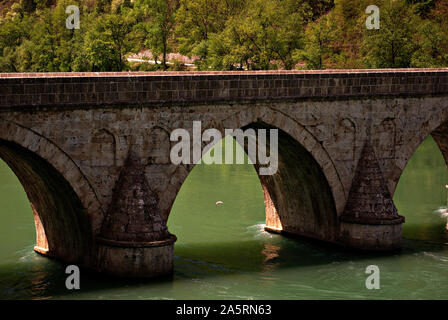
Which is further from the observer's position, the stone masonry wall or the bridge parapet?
the stone masonry wall

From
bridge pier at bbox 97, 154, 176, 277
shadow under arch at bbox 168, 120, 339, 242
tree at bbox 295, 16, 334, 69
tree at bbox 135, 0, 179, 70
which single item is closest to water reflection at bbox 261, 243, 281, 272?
shadow under arch at bbox 168, 120, 339, 242

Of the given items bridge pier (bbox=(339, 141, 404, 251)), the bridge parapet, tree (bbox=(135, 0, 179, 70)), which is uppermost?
tree (bbox=(135, 0, 179, 70))

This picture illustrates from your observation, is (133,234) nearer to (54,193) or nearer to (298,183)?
(54,193)

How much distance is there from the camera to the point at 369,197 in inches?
969

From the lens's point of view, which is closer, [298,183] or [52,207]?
[52,207]

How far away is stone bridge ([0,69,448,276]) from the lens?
65.7 ft

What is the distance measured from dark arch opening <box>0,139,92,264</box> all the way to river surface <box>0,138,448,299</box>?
0.54 metres

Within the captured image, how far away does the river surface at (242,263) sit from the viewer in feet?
68.7

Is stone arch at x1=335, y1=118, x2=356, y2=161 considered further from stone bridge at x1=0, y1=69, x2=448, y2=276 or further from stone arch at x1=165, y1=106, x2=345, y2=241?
stone arch at x1=165, y1=106, x2=345, y2=241

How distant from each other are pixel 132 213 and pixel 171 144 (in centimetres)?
209

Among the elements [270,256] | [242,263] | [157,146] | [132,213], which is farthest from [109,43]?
[132,213]

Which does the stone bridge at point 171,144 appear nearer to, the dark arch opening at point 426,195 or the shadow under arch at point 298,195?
the shadow under arch at point 298,195

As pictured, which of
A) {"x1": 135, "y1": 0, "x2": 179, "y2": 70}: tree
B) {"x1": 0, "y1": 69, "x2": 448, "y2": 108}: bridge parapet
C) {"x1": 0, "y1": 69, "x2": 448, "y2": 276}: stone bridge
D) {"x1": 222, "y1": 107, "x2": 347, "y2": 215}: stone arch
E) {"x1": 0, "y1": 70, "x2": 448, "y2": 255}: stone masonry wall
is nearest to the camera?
{"x1": 0, "y1": 69, "x2": 448, "y2": 108}: bridge parapet
